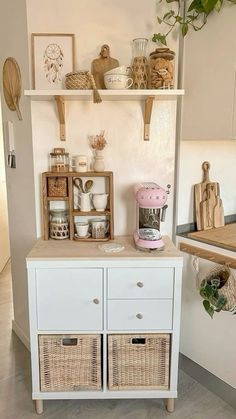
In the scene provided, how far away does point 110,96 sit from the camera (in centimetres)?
183

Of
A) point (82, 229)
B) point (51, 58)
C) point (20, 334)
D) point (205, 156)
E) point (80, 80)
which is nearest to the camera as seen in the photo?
point (80, 80)

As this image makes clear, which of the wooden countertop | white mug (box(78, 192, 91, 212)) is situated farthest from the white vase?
the wooden countertop

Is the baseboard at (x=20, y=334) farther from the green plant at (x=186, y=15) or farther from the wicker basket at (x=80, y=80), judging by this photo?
the green plant at (x=186, y=15)

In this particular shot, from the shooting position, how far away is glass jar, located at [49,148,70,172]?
6.30 ft

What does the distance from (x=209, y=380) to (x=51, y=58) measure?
197 cm

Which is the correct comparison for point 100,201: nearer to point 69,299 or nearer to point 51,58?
point 69,299

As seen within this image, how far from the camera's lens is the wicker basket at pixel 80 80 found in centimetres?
175

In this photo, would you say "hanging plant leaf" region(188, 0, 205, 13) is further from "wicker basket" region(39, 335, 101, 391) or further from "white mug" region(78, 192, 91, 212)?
"wicker basket" region(39, 335, 101, 391)

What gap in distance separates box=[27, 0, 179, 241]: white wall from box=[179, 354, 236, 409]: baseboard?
2.70 feet

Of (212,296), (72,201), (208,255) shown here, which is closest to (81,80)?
(72,201)

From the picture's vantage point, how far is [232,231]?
6.81 feet

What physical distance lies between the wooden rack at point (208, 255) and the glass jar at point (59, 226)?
678 mm

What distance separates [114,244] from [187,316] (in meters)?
0.64

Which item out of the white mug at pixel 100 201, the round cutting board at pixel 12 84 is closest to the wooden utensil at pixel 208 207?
the white mug at pixel 100 201
